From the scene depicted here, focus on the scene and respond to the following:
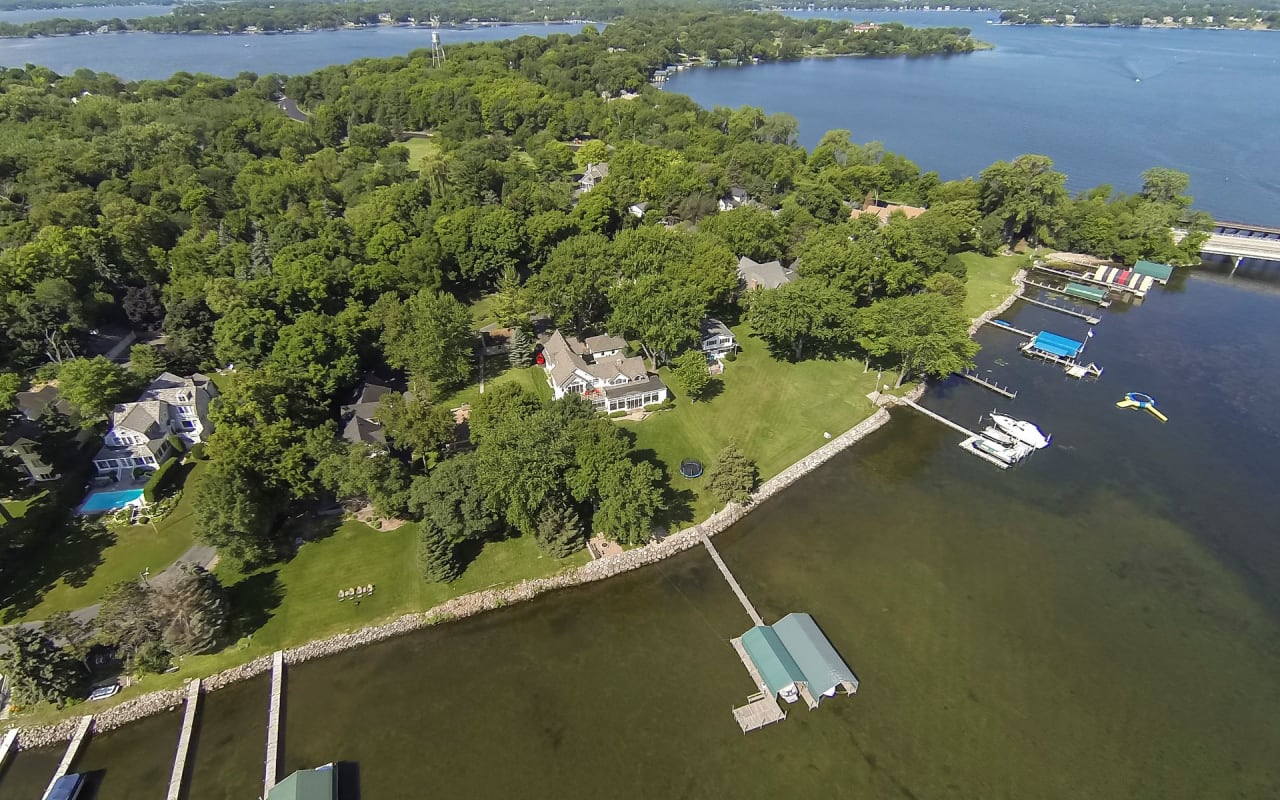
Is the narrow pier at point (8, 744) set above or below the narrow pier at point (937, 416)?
below

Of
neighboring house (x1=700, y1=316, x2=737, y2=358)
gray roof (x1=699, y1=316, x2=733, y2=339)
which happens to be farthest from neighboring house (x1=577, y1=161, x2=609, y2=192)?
neighboring house (x1=700, y1=316, x2=737, y2=358)

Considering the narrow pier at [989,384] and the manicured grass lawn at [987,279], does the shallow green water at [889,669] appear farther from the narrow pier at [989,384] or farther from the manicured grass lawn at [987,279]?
the manicured grass lawn at [987,279]

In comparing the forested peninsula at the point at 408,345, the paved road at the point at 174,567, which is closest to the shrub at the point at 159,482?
the forested peninsula at the point at 408,345

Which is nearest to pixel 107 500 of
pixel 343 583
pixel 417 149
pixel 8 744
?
pixel 8 744

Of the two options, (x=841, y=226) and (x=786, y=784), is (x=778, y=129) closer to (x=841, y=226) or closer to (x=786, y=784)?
(x=841, y=226)

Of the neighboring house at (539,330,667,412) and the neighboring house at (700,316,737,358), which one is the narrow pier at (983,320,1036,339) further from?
the neighboring house at (539,330,667,412)

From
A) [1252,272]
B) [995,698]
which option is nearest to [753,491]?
[995,698]

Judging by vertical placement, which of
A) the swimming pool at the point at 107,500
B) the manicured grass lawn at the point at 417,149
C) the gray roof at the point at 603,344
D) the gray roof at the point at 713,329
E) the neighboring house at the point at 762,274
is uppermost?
the manicured grass lawn at the point at 417,149
